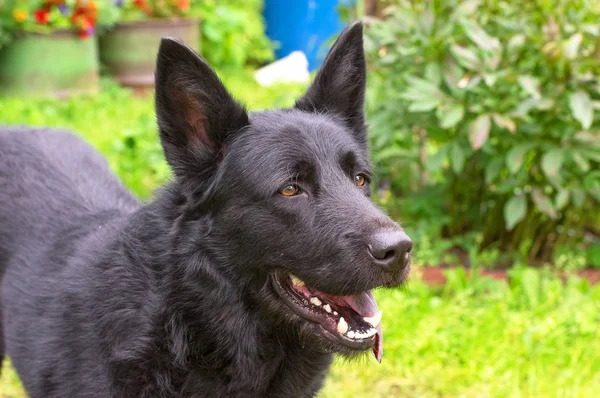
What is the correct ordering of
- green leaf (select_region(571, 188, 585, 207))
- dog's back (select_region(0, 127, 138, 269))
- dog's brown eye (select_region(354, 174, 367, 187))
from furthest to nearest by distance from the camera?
green leaf (select_region(571, 188, 585, 207)) < dog's back (select_region(0, 127, 138, 269)) < dog's brown eye (select_region(354, 174, 367, 187))

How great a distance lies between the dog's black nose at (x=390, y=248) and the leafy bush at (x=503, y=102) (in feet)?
6.71

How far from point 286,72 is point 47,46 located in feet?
10.7

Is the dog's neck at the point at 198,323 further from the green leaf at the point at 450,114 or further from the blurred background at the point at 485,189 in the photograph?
the green leaf at the point at 450,114

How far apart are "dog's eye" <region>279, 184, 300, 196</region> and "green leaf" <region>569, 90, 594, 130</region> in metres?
2.20

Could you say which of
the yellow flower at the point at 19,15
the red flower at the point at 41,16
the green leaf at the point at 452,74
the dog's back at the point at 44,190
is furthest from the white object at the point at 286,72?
the dog's back at the point at 44,190

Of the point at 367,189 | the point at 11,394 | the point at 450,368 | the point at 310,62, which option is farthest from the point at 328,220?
the point at 310,62

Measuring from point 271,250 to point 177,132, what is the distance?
539 millimetres

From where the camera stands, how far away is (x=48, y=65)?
8.84 m

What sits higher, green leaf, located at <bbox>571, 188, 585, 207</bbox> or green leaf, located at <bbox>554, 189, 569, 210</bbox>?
green leaf, located at <bbox>554, 189, 569, 210</bbox>

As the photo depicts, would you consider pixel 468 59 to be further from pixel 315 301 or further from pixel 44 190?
pixel 44 190

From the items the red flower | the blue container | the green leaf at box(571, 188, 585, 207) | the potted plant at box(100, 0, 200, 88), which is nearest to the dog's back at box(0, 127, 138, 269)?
the green leaf at box(571, 188, 585, 207)

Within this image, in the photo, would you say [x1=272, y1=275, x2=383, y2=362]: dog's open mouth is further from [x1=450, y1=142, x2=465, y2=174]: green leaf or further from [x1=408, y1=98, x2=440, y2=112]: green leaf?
[x1=450, y1=142, x2=465, y2=174]: green leaf

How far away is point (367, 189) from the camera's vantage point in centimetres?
291

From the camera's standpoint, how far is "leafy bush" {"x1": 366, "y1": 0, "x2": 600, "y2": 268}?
14.6 feet
